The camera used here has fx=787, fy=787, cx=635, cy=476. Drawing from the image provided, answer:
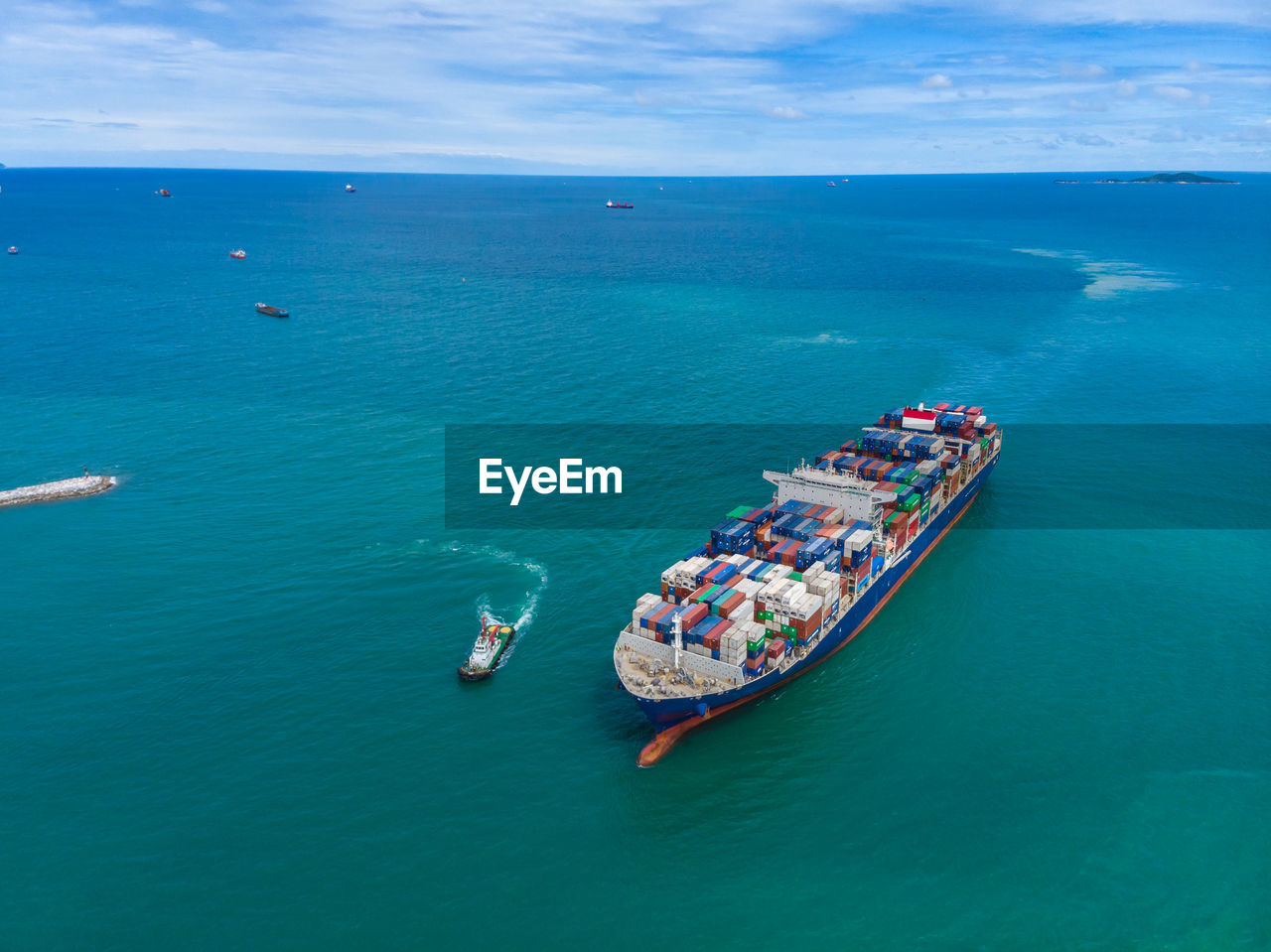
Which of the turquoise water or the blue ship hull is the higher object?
the blue ship hull

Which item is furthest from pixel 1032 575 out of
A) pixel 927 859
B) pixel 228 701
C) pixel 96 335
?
pixel 96 335

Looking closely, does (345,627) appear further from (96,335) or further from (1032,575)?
(96,335)

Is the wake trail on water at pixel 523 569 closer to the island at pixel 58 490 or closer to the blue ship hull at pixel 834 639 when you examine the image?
the blue ship hull at pixel 834 639

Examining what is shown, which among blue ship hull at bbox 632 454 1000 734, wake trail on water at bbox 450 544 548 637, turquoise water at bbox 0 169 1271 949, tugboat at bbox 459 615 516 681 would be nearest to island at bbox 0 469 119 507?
turquoise water at bbox 0 169 1271 949

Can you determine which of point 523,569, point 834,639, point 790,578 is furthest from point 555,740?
point 834,639

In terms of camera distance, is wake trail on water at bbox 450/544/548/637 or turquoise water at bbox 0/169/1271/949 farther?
wake trail on water at bbox 450/544/548/637

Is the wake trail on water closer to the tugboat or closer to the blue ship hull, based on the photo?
the tugboat

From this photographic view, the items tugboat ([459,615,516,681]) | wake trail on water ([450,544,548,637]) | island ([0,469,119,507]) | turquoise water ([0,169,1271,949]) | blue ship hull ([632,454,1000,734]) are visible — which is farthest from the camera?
island ([0,469,119,507])
